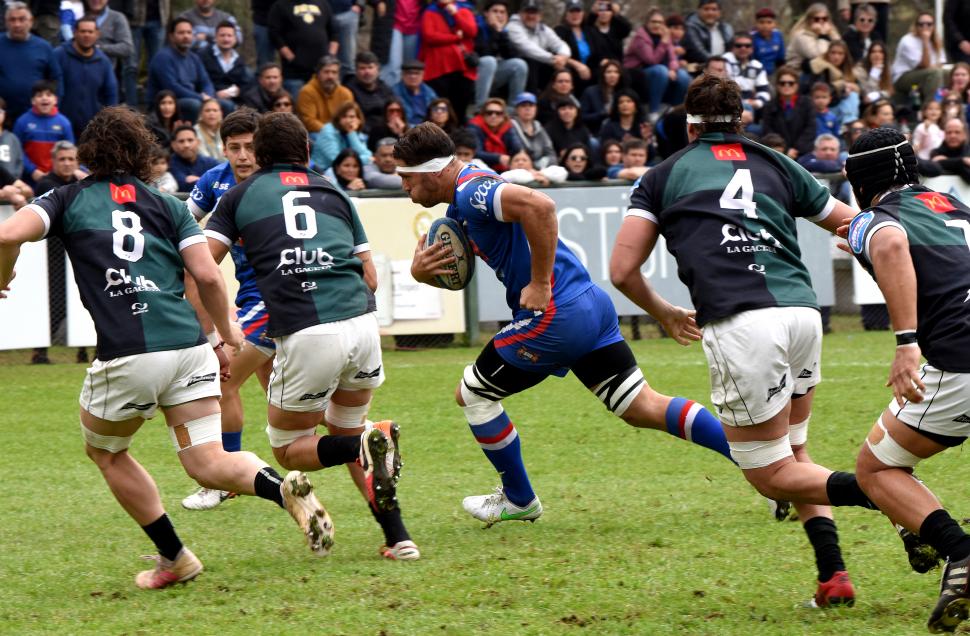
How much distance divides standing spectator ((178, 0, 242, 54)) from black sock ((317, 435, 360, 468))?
1050 centimetres

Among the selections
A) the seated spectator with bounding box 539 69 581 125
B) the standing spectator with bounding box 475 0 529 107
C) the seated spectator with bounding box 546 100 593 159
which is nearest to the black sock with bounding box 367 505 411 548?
the seated spectator with bounding box 546 100 593 159

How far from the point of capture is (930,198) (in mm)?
4992

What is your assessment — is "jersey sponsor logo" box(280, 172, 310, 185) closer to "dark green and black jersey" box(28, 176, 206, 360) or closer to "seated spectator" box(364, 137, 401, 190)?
A: "dark green and black jersey" box(28, 176, 206, 360)

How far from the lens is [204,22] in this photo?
16109 mm

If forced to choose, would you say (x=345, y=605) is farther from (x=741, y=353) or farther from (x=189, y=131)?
(x=189, y=131)

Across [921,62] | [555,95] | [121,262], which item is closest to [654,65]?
[555,95]

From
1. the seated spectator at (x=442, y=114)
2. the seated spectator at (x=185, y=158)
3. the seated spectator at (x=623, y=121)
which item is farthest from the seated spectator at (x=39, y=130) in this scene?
the seated spectator at (x=623, y=121)

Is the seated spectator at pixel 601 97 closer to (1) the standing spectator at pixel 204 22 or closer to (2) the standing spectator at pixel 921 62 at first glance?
(1) the standing spectator at pixel 204 22

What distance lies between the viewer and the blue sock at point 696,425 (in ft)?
21.4

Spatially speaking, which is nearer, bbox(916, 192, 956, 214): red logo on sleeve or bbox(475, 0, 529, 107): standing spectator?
bbox(916, 192, 956, 214): red logo on sleeve

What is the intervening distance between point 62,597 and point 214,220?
1.80 metres

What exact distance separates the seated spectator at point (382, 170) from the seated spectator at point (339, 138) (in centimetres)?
19

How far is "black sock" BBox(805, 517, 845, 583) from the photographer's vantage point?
5.20 meters

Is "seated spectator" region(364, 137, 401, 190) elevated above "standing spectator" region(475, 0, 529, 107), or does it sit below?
→ below
